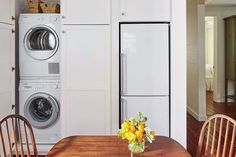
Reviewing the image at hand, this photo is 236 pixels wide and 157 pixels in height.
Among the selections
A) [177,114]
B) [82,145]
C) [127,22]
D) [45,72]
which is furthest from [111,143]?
[45,72]

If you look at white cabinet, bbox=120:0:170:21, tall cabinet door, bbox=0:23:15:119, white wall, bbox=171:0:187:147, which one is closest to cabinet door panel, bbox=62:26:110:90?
white cabinet, bbox=120:0:170:21

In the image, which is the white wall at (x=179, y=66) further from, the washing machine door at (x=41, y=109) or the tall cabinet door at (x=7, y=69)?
the tall cabinet door at (x=7, y=69)

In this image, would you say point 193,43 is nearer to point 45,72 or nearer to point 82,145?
point 45,72

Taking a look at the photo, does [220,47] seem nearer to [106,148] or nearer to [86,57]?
[86,57]

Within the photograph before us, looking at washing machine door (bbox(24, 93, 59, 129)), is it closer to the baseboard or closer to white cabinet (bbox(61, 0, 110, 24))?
white cabinet (bbox(61, 0, 110, 24))

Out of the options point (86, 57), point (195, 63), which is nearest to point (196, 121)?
point (195, 63)

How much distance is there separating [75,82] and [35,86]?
642 mm

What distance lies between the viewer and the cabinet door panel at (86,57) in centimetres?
336

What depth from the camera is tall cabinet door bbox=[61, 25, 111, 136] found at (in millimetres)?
3361

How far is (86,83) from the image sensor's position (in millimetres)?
3375

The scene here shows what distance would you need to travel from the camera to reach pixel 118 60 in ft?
11.0

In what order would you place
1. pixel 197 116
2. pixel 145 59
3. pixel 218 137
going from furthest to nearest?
pixel 197 116 → pixel 145 59 → pixel 218 137

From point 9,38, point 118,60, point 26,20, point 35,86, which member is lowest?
point 35,86

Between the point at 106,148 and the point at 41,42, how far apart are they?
8.18ft
